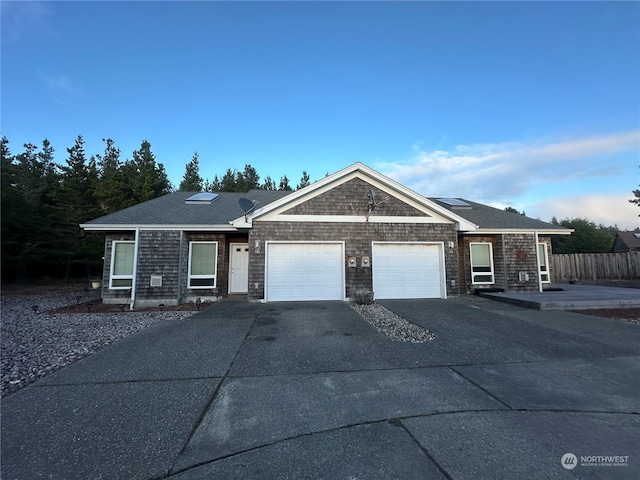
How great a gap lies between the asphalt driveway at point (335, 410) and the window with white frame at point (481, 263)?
657 centimetres

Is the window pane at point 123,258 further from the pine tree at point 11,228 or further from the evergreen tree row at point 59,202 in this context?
the pine tree at point 11,228

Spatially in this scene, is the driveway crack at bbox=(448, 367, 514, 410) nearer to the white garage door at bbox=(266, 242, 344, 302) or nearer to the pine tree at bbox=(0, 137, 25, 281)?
the white garage door at bbox=(266, 242, 344, 302)

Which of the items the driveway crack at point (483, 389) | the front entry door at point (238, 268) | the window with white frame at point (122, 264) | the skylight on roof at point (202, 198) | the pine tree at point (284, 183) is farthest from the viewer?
the pine tree at point (284, 183)

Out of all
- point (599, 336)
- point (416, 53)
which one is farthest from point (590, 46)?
point (599, 336)

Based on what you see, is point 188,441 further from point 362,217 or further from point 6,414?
point 362,217

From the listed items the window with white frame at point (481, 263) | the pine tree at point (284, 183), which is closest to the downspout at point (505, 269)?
the window with white frame at point (481, 263)

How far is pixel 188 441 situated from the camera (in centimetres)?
256

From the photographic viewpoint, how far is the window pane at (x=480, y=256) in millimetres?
12477

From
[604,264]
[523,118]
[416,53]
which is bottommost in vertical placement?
[604,264]

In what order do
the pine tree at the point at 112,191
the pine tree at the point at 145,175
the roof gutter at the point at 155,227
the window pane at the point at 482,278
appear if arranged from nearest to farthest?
the roof gutter at the point at 155,227, the window pane at the point at 482,278, the pine tree at the point at 112,191, the pine tree at the point at 145,175

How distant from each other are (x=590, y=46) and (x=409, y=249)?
358 inches

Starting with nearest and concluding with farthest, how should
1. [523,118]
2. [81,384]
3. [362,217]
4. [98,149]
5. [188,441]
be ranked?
[188,441] < [81,384] < [362,217] < [523,118] < [98,149]

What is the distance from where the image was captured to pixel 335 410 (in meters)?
3.06

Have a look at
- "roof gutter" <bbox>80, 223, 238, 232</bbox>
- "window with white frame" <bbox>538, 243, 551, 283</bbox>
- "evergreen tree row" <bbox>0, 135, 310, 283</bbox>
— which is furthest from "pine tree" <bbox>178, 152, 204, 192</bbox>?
"window with white frame" <bbox>538, 243, 551, 283</bbox>
